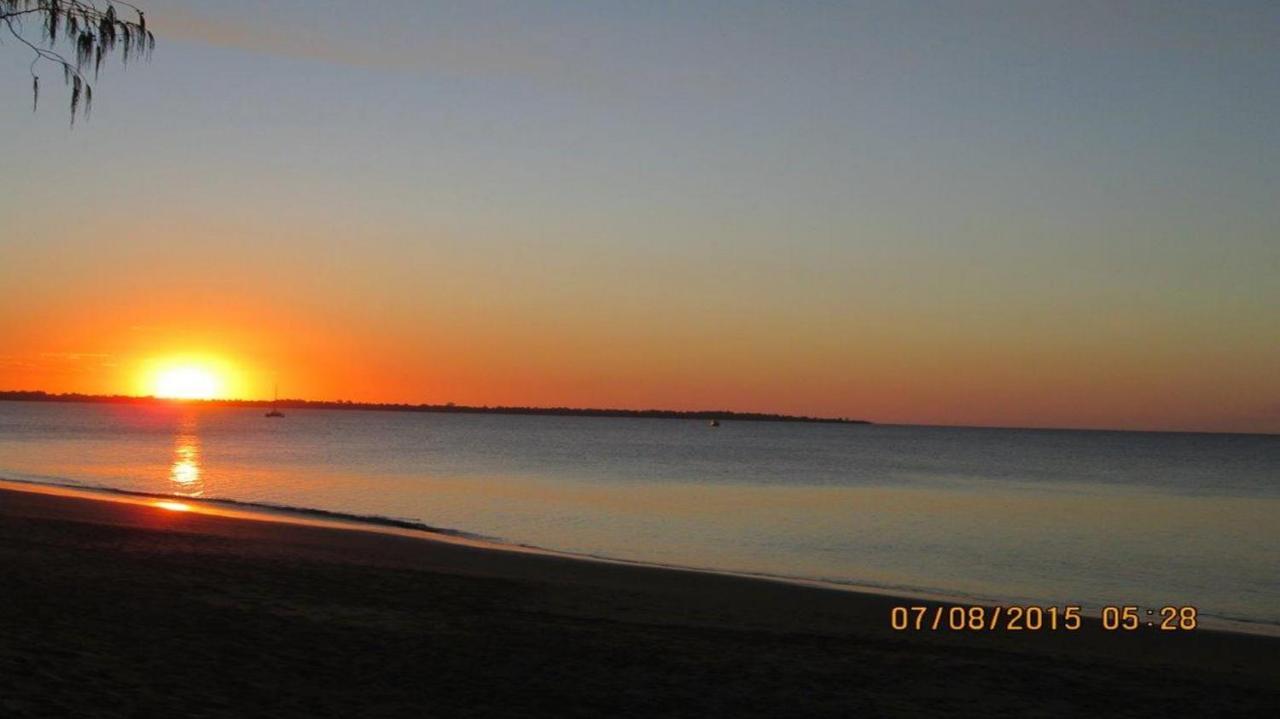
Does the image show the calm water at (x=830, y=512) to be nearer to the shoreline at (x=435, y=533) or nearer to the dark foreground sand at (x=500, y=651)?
the shoreline at (x=435, y=533)

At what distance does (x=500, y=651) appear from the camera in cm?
1138

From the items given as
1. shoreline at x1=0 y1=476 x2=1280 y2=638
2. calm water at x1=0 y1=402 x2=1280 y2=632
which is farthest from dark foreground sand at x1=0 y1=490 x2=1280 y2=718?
calm water at x1=0 y1=402 x2=1280 y2=632

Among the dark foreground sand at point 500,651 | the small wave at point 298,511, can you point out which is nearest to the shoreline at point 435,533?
the small wave at point 298,511

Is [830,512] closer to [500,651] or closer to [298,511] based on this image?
[298,511]

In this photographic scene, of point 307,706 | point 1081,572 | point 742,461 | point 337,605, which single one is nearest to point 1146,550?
point 1081,572

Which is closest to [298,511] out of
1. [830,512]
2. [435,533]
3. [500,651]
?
[435,533]

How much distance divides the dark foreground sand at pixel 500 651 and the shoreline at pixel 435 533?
2727 millimetres

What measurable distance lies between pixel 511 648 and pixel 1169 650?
864 cm

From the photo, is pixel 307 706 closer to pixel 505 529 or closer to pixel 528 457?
pixel 505 529

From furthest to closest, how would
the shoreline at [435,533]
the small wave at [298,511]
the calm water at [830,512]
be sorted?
the small wave at [298,511]
the calm water at [830,512]
the shoreline at [435,533]

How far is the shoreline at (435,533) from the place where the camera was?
1975 cm

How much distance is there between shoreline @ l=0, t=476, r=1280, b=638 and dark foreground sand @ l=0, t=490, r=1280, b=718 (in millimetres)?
2727

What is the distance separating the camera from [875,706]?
32.6 feet

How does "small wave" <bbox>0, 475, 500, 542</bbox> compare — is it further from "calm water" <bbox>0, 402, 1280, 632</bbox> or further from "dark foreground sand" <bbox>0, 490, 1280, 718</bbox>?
"dark foreground sand" <bbox>0, 490, 1280, 718</bbox>
